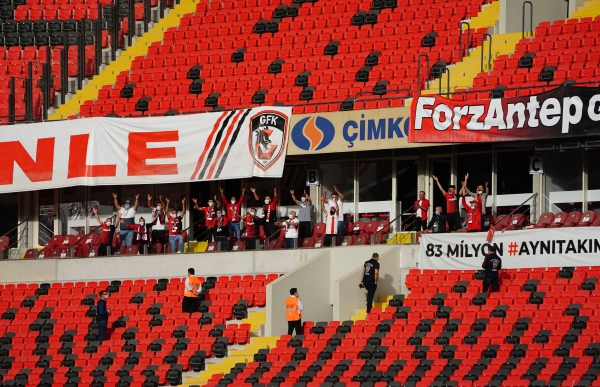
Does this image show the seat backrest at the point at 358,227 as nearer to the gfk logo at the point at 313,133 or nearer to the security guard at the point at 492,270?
the gfk logo at the point at 313,133

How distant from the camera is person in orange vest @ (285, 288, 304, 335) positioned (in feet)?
90.9

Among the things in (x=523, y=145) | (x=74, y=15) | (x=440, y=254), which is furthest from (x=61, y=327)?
(x=74, y=15)

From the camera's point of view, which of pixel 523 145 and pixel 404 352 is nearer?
pixel 404 352

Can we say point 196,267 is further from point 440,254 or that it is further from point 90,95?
point 90,95

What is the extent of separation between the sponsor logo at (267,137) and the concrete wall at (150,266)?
2251mm

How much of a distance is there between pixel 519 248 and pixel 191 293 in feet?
22.4

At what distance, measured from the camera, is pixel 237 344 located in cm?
2831

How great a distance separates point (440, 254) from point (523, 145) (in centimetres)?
346

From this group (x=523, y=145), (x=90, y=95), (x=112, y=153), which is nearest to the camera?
(x=523, y=145)

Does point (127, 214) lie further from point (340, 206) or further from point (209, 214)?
point (340, 206)

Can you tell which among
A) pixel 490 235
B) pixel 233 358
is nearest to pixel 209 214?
pixel 233 358

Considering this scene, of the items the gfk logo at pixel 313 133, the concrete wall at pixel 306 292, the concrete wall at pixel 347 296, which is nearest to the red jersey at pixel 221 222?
the gfk logo at pixel 313 133

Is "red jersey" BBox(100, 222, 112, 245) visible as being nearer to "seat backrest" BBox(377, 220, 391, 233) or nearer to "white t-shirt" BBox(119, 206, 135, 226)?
"white t-shirt" BBox(119, 206, 135, 226)

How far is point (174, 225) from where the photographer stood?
1288 inches
